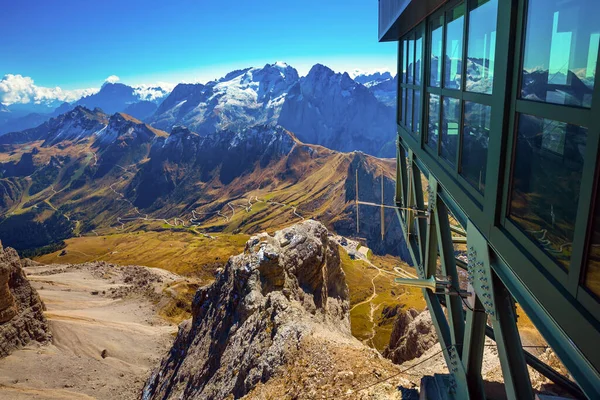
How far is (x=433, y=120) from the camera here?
9352 mm

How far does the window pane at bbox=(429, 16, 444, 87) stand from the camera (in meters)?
8.35

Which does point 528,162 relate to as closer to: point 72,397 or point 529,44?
point 529,44

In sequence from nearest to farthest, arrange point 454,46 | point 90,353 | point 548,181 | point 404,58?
1. point 548,181
2. point 454,46
3. point 404,58
4. point 90,353

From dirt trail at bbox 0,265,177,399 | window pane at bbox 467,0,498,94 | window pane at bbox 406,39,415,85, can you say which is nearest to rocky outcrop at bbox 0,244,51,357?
dirt trail at bbox 0,265,177,399

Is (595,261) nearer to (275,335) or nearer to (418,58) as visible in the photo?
(418,58)

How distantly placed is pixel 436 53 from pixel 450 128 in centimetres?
216

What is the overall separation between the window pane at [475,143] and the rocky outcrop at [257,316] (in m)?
12.2

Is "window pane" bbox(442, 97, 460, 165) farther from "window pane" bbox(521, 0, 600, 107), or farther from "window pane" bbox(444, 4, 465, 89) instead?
"window pane" bbox(521, 0, 600, 107)

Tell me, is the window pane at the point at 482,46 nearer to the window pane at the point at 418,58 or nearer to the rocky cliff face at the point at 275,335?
the window pane at the point at 418,58

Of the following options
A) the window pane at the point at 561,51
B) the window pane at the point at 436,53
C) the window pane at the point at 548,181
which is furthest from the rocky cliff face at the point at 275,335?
the window pane at the point at 561,51

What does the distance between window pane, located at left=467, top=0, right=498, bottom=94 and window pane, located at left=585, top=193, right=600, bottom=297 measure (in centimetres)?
274

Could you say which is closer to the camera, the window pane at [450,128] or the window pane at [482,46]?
the window pane at [482,46]

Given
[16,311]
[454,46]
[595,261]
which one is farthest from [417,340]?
[16,311]

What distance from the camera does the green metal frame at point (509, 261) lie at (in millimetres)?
3123
